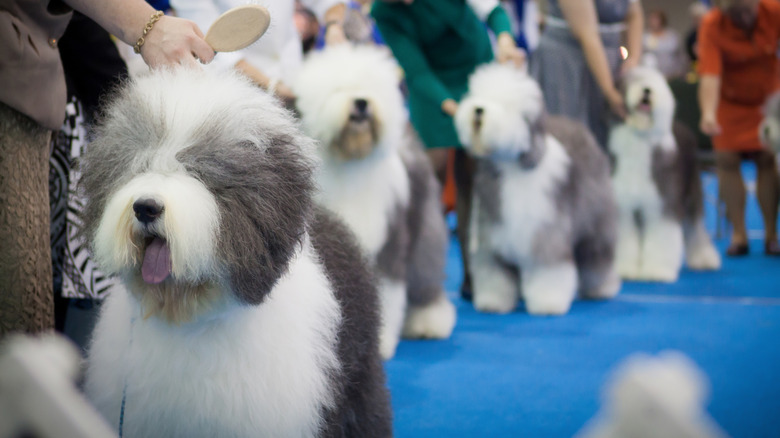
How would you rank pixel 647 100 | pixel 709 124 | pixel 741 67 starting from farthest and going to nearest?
1. pixel 741 67
2. pixel 709 124
3. pixel 647 100

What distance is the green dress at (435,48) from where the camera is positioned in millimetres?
4055

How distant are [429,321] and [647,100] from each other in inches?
88.3

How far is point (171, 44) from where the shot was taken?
1597 millimetres

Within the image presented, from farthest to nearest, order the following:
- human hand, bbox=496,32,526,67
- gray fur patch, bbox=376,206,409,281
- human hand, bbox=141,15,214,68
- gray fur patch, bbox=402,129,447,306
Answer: human hand, bbox=496,32,526,67, gray fur patch, bbox=402,129,447,306, gray fur patch, bbox=376,206,409,281, human hand, bbox=141,15,214,68

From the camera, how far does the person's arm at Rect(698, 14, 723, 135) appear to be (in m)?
5.56

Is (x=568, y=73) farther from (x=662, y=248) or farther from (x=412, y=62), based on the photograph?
(x=662, y=248)

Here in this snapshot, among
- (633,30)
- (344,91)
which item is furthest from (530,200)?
(633,30)

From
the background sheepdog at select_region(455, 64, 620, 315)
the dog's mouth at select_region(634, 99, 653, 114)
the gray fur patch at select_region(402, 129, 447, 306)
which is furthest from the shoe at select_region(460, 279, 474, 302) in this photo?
the dog's mouth at select_region(634, 99, 653, 114)

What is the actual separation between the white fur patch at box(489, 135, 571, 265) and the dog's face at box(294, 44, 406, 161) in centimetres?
97

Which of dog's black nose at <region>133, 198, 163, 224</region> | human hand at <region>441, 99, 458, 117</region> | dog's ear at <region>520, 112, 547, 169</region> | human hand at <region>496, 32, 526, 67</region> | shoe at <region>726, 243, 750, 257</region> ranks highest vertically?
human hand at <region>496, 32, 526, 67</region>

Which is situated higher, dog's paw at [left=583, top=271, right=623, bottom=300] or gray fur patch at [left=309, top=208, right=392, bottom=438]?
gray fur patch at [left=309, top=208, right=392, bottom=438]

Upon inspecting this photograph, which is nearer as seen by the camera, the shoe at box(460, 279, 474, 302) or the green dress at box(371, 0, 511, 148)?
the green dress at box(371, 0, 511, 148)

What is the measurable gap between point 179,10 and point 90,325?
1.04 metres

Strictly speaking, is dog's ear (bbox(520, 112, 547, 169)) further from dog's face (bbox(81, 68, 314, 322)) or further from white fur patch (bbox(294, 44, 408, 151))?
dog's face (bbox(81, 68, 314, 322))
